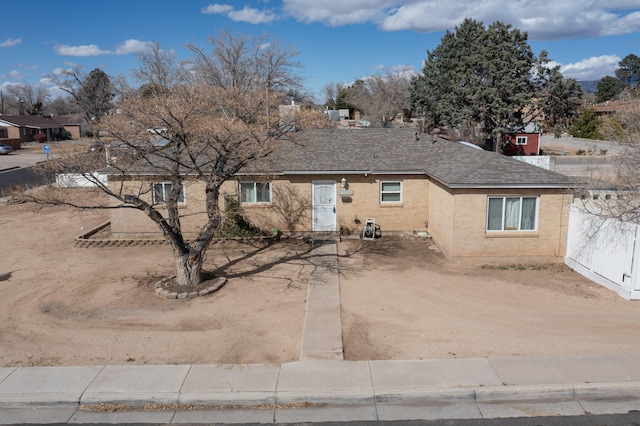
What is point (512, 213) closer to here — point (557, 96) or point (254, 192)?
point (254, 192)

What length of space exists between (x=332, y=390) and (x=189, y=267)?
6593mm

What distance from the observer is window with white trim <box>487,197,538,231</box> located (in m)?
16.0

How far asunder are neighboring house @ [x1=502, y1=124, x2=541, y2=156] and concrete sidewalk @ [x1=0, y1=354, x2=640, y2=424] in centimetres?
Answer: 4160

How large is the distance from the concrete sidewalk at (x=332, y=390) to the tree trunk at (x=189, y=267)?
4.54 m

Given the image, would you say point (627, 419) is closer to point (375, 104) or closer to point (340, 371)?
point (340, 371)

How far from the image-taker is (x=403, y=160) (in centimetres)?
2011

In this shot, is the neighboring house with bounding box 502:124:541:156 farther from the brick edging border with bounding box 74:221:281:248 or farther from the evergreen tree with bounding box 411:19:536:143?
the brick edging border with bounding box 74:221:281:248

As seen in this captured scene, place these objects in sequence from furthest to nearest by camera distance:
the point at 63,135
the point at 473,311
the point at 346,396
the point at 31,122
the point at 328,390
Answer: the point at 63,135, the point at 31,122, the point at 473,311, the point at 328,390, the point at 346,396

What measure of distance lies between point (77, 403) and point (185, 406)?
5.83 feet

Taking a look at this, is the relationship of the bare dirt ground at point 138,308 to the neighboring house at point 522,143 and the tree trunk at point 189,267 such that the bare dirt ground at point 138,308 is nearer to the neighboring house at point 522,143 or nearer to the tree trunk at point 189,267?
the tree trunk at point 189,267

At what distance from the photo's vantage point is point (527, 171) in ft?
53.5

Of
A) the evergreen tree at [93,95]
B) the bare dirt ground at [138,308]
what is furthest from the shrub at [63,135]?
the bare dirt ground at [138,308]

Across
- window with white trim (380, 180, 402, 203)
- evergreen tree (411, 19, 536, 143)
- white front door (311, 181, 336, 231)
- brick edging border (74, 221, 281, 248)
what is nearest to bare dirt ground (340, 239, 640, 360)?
white front door (311, 181, 336, 231)

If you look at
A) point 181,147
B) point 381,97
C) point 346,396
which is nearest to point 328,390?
point 346,396
